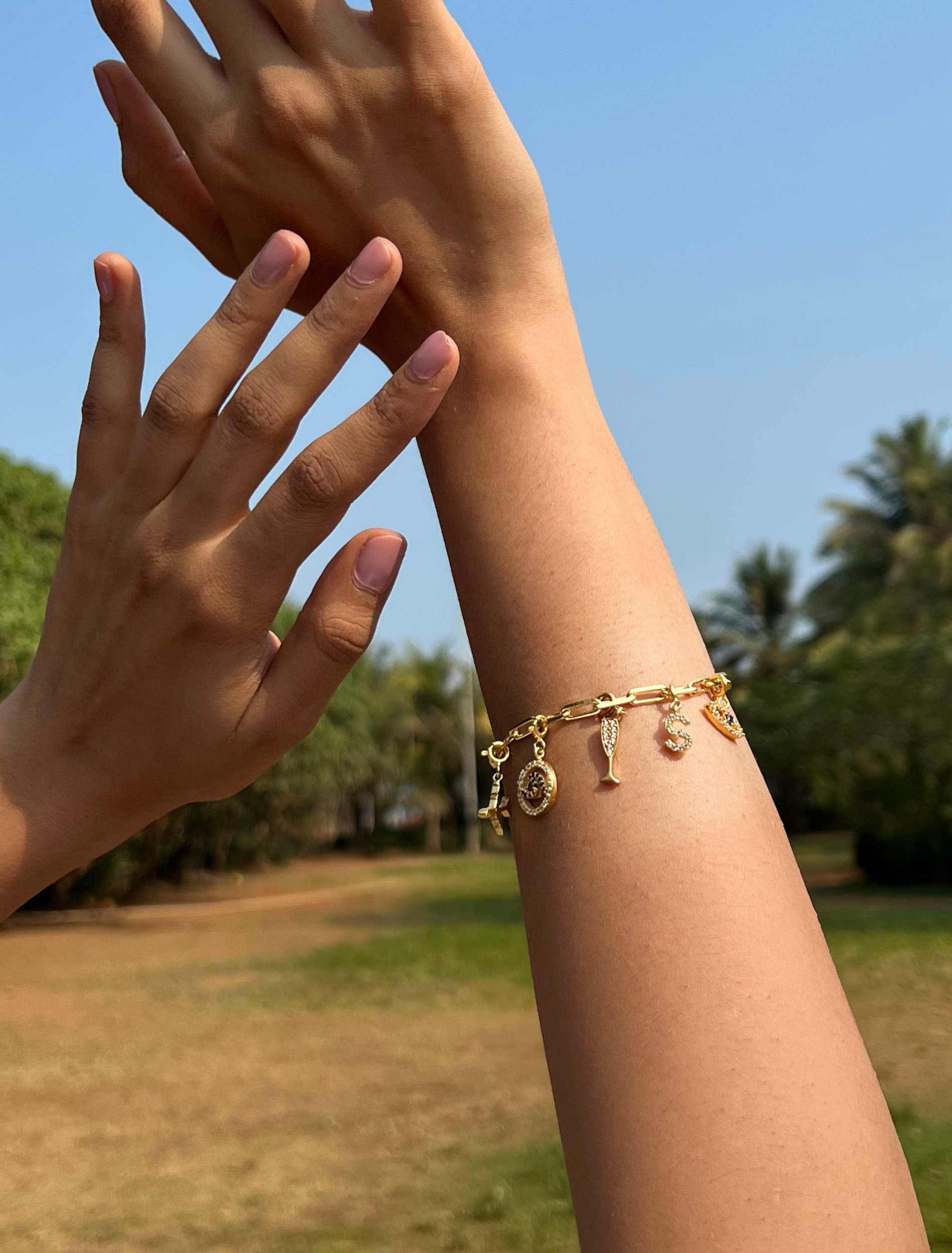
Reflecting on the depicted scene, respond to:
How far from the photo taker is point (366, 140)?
929mm

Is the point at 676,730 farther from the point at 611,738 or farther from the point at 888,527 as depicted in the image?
the point at 888,527

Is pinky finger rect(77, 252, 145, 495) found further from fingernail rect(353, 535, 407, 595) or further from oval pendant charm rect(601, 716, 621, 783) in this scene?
oval pendant charm rect(601, 716, 621, 783)

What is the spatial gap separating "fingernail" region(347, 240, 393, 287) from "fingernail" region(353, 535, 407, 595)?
0.25 meters

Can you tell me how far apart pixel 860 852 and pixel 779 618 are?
1749cm

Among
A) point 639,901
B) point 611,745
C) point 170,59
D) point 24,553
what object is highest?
point 24,553

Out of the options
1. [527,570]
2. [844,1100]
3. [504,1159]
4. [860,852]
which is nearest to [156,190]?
[527,570]

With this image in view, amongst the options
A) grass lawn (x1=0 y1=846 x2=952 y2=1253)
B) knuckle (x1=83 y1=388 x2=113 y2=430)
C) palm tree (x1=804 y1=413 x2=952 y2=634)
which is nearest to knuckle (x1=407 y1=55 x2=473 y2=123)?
knuckle (x1=83 y1=388 x2=113 y2=430)

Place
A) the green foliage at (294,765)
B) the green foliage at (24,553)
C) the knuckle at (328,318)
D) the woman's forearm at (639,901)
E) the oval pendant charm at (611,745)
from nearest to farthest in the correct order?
the woman's forearm at (639,901) → the oval pendant charm at (611,745) → the knuckle at (328,318) → the green foliage at (24,553) → the green foliage at (294,765)

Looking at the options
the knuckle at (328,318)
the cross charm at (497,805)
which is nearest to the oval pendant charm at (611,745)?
the cross charm at (497,805)

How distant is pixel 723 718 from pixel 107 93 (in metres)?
0.92

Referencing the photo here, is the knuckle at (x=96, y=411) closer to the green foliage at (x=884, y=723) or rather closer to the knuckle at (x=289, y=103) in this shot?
the knuckle at (x=289, y=103)

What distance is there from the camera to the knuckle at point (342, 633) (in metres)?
1.03

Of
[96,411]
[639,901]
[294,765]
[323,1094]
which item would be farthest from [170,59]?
[294,765]

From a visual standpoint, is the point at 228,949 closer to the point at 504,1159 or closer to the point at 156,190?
the point at 504,1159
